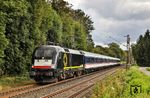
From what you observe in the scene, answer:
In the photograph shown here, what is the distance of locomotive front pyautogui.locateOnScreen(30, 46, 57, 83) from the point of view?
32375 mm

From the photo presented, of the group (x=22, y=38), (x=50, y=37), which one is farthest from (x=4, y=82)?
(x=50, y=37)

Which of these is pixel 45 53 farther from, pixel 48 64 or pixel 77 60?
pixel 77 60

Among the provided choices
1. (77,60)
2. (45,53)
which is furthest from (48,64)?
(77,60)

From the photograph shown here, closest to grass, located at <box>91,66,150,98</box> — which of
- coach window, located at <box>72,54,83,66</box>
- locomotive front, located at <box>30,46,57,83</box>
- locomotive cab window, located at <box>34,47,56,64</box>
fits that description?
locomotive front, located at <box>30,46,57,83</box>

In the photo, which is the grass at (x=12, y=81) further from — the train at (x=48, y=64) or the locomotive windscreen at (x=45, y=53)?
the locomotive windscreen at (x=45, y=53)

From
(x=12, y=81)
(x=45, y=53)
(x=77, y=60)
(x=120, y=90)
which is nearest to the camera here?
(x=120, y=90)

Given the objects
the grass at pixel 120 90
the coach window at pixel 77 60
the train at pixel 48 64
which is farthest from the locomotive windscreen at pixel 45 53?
the coach window at pixel 77 60

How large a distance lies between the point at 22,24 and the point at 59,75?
7.24m

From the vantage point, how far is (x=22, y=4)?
34250mm

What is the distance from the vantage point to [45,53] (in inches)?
1319

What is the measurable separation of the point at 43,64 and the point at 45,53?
1117mm

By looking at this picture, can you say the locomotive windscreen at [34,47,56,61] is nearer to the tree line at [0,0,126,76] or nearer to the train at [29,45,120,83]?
the train at [29,45,120,83]

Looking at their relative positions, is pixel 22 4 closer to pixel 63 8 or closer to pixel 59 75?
pixel 59 75

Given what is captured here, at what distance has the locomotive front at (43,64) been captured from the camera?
32375mm
